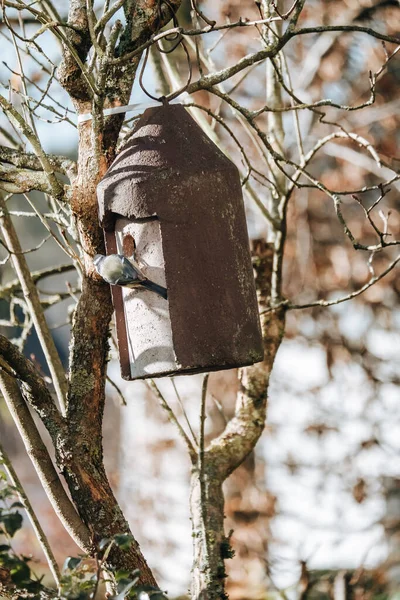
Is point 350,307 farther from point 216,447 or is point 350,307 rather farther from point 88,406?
point 88,406

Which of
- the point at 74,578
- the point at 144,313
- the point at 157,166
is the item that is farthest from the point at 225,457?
the point at 157,166

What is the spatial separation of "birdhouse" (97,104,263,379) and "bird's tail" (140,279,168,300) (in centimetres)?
2

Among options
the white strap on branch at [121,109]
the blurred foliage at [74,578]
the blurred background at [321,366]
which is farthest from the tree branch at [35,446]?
the blurred background at [321,366]

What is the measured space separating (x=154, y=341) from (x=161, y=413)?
15.9ft

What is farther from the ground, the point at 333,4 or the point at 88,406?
the point at 333,4

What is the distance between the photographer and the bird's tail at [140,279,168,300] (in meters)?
2.24

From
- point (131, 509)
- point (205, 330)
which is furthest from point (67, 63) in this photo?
point (131, 509)

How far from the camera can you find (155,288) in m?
2.24

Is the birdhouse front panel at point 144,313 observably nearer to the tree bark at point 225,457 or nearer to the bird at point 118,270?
the bird at point 118,270

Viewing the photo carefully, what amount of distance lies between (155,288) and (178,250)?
0.12 metres

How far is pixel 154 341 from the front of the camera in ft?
7.50

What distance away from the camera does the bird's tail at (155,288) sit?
224 centimetres

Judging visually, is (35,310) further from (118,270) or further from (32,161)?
(118,270)

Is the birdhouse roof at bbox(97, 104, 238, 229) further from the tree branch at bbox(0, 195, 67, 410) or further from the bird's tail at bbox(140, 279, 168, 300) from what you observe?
the tree branch at bbox(0, 195, 67, 410)
